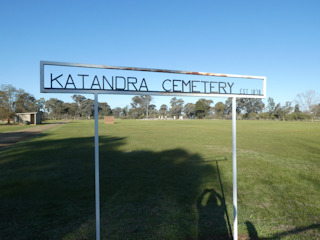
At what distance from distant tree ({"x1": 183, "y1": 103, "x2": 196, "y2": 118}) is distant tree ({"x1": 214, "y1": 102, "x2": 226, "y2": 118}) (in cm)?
1130

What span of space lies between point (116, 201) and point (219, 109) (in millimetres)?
85562

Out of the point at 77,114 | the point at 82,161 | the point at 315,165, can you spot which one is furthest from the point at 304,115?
the point at 77,114

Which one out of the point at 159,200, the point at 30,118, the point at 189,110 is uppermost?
the point at 189,110

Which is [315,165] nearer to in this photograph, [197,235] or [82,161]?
[197,235]

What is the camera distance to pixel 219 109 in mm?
85812

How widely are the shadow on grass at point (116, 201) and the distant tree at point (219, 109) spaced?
8010 cm

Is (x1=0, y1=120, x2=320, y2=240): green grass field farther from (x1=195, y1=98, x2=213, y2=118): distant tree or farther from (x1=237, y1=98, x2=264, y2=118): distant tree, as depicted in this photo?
(x1=237, y1=98, x2=264, y2=118): distant tree

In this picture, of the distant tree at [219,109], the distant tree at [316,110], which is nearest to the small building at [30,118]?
the distant tree at [219,109]

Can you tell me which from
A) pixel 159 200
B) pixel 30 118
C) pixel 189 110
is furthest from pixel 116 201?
pixel 189 110

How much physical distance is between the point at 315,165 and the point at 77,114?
8682 cm

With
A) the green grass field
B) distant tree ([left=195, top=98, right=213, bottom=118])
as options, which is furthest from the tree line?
the green grass field

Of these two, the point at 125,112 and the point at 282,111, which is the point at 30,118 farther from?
the point at 282,111

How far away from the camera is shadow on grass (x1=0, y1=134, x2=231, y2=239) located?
3.35 metres

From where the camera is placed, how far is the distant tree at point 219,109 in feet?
276
